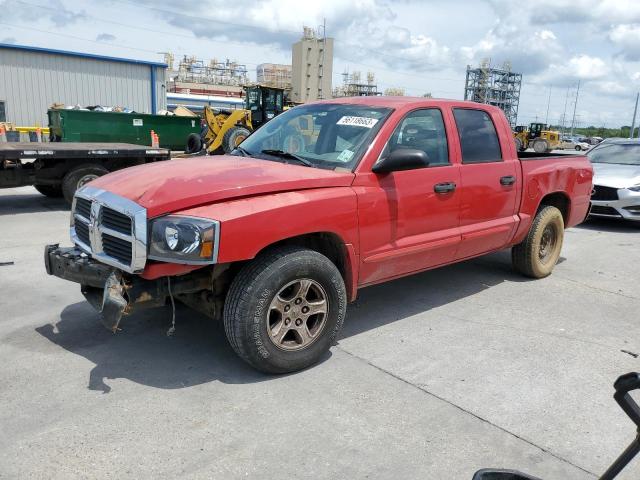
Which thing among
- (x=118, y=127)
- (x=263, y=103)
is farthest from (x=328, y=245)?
(x=263, y=103)

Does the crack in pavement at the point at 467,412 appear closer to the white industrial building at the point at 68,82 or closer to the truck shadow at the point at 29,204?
the truck shadow at the point at 29,204

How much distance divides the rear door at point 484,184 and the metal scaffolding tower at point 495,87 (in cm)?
6035

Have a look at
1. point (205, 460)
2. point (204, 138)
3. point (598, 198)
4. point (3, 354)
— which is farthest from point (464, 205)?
point (204, 138)

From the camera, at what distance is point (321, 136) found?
15.0ft

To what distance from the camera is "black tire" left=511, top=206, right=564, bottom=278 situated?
6.07 meters

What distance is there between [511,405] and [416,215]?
165cm

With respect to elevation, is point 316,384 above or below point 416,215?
below

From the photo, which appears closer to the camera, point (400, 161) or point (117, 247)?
point (117, 247)

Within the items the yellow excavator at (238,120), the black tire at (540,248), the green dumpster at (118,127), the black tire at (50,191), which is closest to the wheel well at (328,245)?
the black tire at (540,248)

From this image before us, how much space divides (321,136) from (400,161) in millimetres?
815

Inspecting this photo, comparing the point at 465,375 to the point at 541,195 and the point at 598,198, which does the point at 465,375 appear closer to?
the point at 541,195

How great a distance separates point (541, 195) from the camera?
19.6 feet

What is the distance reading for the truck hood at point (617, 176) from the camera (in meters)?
9.49

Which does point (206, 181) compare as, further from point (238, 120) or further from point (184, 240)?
point (238, 120)
